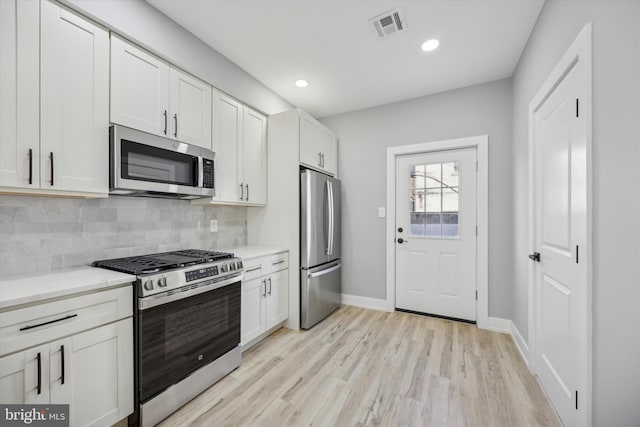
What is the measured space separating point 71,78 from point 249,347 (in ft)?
7.85

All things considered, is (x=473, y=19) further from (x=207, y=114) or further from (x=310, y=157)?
(x=207, y=114)

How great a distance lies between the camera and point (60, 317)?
1.27m

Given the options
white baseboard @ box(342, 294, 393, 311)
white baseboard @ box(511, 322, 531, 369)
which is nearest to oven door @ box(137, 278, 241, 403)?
white baseboard @ box(342, 294, 393, 311)

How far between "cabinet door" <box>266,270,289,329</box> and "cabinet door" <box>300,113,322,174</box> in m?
1.29

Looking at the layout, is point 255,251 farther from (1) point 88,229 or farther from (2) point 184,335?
(1) point 88,229

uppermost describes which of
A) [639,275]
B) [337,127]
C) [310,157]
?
[337,127]

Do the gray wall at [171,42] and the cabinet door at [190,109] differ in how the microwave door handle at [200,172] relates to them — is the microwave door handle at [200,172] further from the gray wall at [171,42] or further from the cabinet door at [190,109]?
the gray wall at [171,42]

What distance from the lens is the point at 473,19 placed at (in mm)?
2094

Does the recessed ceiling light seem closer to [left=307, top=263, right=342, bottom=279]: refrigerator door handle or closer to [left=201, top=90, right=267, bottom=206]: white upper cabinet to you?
[left=201, top=90, right=267, bottom=206]: white upper cabinet

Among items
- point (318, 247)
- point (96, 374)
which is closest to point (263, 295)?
point (318, 247)

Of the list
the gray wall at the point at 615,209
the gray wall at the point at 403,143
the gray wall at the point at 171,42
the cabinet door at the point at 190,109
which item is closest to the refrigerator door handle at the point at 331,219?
the gray wall at the point at 403,143

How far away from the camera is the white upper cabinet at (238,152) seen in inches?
98.7

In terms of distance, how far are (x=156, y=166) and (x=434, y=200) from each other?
2941 millimetres

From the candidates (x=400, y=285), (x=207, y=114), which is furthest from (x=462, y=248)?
(x=207, y=114)
